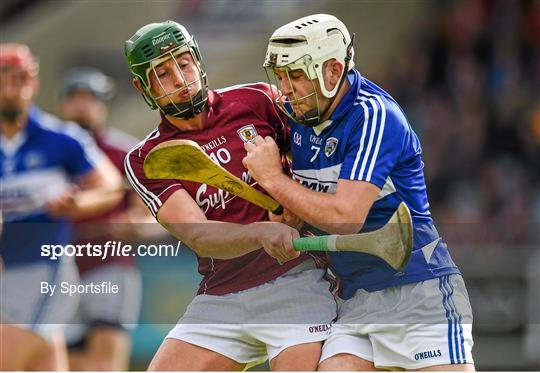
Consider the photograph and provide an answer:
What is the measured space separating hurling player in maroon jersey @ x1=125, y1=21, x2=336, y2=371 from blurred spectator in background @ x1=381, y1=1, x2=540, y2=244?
4.83 meters

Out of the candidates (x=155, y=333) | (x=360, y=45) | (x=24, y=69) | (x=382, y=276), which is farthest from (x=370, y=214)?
(x=360, y=45)

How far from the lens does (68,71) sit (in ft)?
40.2

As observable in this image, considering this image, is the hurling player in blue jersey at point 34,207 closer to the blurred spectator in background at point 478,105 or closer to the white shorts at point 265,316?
the white shorts at point 265,316

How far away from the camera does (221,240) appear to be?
4.09 m

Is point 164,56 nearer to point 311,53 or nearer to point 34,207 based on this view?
point 311,53

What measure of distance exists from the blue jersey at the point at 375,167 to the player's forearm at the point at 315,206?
0.32 feet

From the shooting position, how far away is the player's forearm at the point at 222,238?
13.3ft

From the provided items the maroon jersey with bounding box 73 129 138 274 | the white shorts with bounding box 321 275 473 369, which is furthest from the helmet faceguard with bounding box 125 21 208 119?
the maroon jersey with bounding box 73 129 138 274

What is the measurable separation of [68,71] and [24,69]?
586 cm

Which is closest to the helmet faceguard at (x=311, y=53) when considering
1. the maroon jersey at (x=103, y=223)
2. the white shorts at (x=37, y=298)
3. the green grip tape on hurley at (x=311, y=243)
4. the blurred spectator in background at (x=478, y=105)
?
the green grip tape on hurley at (x=311, y=243)

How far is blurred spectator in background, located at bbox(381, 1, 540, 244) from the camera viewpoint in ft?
31.0


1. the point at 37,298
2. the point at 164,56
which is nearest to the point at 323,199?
the point at 164,56

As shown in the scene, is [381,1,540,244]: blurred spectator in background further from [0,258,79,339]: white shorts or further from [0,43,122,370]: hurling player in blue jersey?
[0,258,79,339]: white shorts

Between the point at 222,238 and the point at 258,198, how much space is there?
0.62 feet
